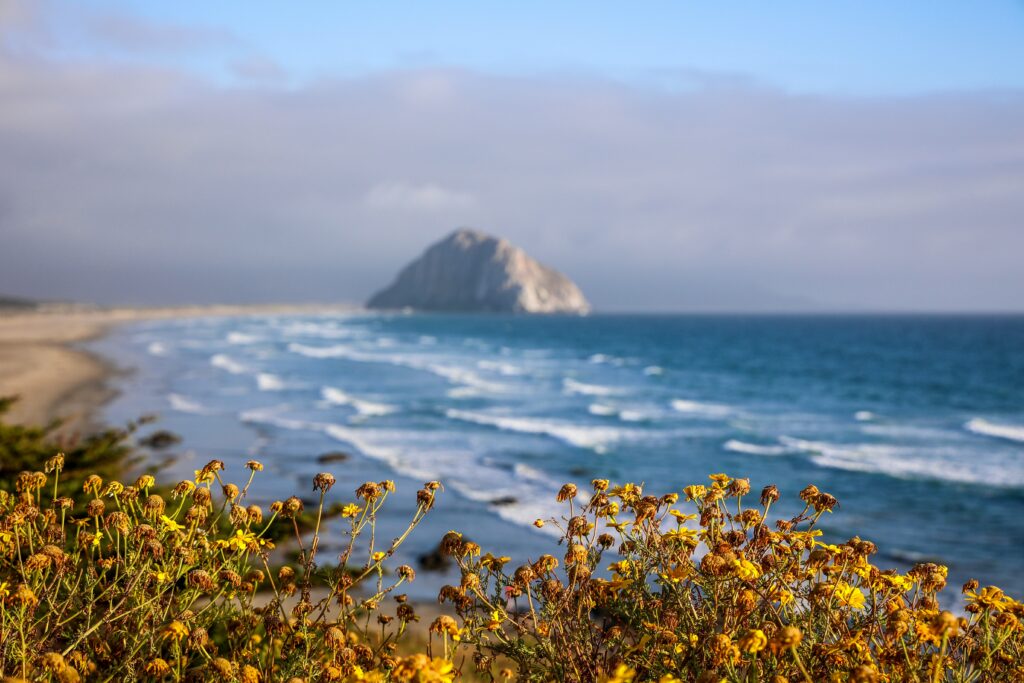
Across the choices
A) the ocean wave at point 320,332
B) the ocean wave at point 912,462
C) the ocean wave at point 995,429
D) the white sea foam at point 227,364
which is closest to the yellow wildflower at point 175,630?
the ocean wave at point 912,462

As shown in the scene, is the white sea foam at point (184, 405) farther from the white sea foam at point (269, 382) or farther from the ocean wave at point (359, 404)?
the ocean wave at point (359, 404)

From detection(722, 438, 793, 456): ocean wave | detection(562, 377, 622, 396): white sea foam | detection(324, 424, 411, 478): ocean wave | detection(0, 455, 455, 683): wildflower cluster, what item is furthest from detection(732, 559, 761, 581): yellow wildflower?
detection(562, 377, 622, 396): white sea foam

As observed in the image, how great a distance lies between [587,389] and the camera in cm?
4638

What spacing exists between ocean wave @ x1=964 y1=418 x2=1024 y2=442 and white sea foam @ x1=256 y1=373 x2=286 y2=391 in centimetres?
3184

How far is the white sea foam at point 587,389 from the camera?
44438 mm

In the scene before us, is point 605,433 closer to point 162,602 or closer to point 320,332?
point 162,602

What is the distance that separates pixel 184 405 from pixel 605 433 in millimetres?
17276

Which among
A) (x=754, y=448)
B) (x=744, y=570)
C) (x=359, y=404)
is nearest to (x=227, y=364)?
(x=359, y=404)

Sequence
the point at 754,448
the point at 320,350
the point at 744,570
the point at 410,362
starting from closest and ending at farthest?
the point at 744,570, the point at 754,448, the point at 410,362, the point at 320,350

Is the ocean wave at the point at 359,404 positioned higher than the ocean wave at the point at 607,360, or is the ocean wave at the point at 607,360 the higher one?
the ocean wave at the point at 607,360

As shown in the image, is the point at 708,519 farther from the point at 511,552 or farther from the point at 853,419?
the point at 853,419

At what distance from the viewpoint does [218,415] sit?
31.4 meters

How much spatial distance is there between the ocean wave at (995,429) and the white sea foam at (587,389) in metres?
17.0

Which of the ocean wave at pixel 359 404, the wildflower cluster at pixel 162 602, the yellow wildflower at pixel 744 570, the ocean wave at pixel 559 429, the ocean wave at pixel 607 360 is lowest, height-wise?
the ocean wave at pixel 359 404
